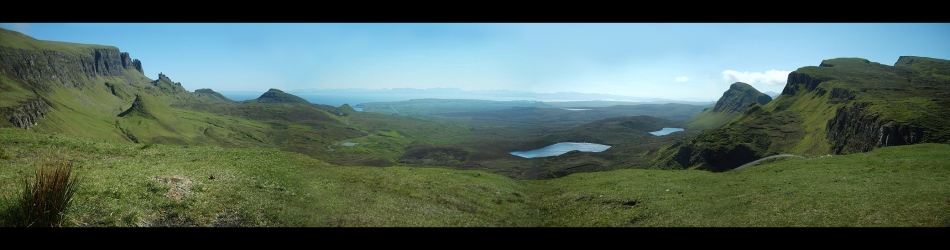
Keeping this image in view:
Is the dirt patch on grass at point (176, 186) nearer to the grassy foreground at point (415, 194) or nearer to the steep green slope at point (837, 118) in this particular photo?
the grassy foreground at point (415, 194)

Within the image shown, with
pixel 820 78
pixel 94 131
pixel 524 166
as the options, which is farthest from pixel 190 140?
pixel 820 78

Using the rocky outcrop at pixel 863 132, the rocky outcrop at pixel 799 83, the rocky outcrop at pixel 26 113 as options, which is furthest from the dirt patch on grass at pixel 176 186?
the rocky outcrop at pixel 799 83

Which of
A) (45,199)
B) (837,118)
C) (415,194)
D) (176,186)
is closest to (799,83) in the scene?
(837,118)

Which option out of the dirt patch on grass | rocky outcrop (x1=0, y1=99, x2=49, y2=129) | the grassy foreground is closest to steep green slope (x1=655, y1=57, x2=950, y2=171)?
the grassy foreground

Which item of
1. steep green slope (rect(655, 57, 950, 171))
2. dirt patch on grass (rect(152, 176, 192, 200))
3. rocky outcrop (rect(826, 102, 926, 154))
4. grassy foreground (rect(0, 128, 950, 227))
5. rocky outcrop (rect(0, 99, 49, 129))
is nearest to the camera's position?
grassy foreground (rect(0, 128, 950, 227))

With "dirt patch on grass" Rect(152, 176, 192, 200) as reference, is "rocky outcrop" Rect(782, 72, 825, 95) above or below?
above

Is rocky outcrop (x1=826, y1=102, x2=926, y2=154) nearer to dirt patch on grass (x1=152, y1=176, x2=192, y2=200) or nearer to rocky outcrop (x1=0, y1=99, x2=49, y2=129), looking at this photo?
dirt patch on grass (x1=152, y1=176, x2=192, y2=200)
